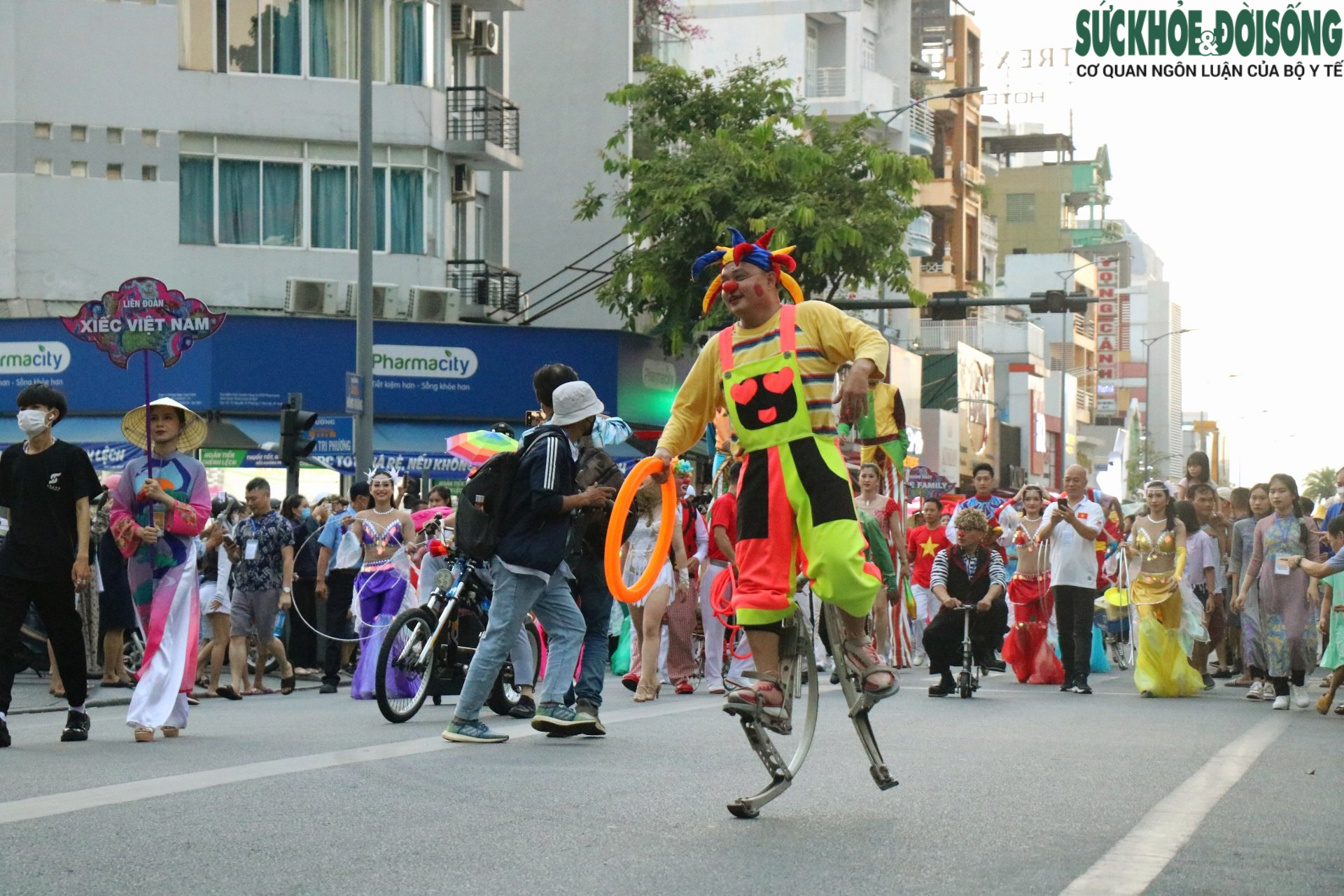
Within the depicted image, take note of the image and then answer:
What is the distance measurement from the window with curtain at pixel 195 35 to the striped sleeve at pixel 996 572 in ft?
74.0

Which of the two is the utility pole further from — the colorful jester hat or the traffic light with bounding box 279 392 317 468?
the colorful jester hat

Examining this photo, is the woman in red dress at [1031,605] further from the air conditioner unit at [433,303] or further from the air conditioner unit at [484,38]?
the air conditioner unit at [484,38]

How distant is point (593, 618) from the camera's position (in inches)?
456

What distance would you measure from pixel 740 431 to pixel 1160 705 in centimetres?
852

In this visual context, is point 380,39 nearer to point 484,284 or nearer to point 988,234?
point 484,284

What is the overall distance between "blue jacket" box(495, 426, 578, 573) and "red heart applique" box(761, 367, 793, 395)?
10.4ft

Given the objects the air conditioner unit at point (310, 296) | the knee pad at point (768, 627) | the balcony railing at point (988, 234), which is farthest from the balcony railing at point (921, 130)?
the knee pad at point (768, 627)

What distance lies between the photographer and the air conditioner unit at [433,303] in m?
36.6

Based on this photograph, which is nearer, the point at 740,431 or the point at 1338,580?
the point at 740,431

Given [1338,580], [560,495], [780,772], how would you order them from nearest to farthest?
[780,772] → [560,495] → [1338,580]

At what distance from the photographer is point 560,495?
1028 cm

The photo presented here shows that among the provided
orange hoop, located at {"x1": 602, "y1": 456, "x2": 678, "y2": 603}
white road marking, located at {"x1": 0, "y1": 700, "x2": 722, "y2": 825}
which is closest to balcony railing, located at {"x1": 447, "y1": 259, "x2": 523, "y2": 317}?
white road marking, located at {"x1": 0, "y1": 700, "x2": 722, "y2": 825}

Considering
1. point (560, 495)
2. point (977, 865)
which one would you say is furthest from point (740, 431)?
point (560, 495)

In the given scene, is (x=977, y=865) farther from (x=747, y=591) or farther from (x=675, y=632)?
(x=675, y=632)
